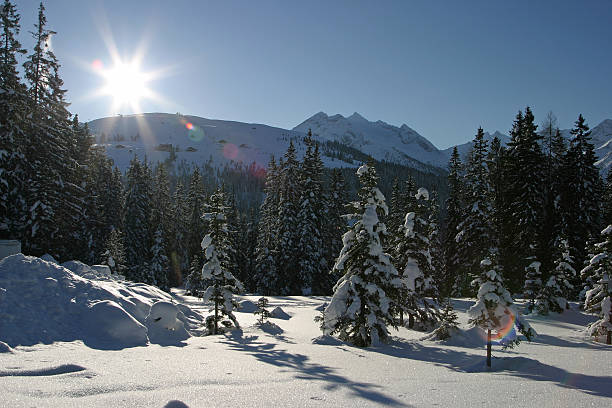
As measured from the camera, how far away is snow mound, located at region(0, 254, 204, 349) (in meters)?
11.5

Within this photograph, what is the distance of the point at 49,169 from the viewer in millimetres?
28766

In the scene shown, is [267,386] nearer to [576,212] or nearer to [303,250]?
[303,250]

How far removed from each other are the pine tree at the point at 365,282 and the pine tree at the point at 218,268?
548cm

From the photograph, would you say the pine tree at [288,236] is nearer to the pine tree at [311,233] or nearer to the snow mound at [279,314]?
the pine tree at [311,233]

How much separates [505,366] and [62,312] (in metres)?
15.1

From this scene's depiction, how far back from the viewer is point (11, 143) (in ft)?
87.0

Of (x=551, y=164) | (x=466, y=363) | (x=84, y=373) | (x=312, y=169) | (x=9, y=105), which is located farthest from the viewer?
(x=312, y=169)

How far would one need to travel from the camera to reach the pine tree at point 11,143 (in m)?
26.3

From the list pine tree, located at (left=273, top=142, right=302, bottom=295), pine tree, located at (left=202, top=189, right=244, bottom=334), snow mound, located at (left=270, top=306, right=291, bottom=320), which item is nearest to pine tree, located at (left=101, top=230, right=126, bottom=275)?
snow mound, located at (left=270, top=306, right=291, bottom=320)

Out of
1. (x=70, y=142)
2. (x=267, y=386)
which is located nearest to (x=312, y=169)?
(x=70, y=142)

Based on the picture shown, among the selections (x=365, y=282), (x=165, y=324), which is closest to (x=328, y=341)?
(x=365, y=282)

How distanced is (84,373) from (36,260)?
867cm

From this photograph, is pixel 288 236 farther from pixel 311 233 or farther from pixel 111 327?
pixel 111 327

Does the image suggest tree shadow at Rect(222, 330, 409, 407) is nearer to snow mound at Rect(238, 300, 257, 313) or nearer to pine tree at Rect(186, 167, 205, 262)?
snow mound at Rect(238, 300, 257, 313)
